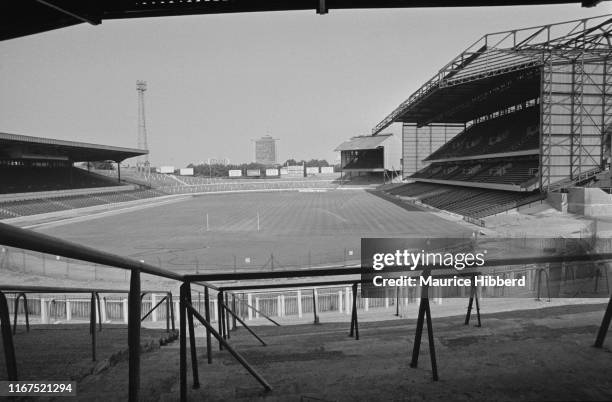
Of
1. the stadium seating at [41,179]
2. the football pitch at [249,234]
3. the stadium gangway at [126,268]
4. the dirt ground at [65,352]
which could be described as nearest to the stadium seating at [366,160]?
the football pitch at [249,234]

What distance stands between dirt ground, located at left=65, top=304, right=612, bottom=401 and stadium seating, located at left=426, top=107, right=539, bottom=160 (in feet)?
141

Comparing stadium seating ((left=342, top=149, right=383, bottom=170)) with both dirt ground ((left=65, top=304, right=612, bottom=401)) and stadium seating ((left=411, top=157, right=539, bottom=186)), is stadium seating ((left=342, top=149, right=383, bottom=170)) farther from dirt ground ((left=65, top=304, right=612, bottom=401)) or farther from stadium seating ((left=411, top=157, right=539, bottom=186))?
dirt ground ((left=65, top=304, right=612, bottom=401))

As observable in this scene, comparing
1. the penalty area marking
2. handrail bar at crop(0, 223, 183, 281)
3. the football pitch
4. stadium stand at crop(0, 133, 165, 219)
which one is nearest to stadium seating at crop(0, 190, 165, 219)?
stadium stand at crop(0, 133, 165, 219)

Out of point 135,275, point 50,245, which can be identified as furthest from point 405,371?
point 50,245

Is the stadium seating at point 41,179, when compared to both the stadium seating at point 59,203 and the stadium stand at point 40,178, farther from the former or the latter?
the stadium seating at point 59,203

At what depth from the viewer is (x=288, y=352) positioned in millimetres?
4430

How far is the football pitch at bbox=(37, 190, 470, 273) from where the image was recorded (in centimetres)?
2709

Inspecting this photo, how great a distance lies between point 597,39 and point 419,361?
4033cm

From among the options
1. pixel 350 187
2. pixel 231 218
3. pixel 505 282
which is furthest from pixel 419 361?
pixel 350 187

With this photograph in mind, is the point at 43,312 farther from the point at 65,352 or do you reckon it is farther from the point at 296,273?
the point at 296,273

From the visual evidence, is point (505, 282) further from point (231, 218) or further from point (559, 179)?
point (231, 218)

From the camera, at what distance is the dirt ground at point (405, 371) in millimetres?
3047

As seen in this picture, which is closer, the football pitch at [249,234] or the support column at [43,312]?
the support column at [43,312]

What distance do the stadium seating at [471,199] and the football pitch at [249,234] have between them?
379 cm
